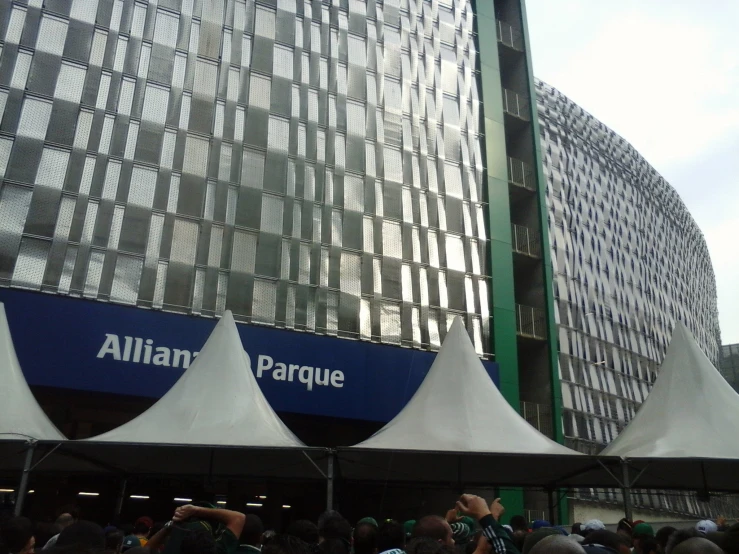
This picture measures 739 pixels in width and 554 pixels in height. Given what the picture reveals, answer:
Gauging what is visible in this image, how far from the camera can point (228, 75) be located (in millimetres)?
22516

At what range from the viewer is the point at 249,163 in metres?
22.0

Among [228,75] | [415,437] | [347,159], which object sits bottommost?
[415,437]

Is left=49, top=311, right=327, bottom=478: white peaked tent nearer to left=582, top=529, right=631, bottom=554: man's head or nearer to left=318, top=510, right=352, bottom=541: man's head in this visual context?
left=318, top=510, right=352, bottom=541: man's head

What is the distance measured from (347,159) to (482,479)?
12.5 m

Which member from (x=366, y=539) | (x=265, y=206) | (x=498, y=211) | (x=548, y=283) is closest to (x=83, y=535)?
(x=366, y=539)

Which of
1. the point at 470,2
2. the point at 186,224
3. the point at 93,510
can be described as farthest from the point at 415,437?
the point at 470,2

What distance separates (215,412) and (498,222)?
636 inches

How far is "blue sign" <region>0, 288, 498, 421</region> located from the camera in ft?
57.2

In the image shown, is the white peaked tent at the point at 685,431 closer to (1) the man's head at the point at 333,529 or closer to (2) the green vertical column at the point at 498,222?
(2) the green vertical column at the point at 498,222

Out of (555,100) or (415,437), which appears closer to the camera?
(415,437)

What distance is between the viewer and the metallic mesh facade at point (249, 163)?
19172mm

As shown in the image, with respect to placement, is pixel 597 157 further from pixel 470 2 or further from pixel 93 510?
pixel 93 510

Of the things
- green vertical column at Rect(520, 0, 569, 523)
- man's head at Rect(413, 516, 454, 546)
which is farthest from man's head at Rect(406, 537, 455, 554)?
green vertical column at Rect(520, 0, 569, 523)

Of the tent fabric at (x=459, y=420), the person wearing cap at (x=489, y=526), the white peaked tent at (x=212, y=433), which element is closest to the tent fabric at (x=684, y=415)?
the tent fabric at (x=459, y=420)
